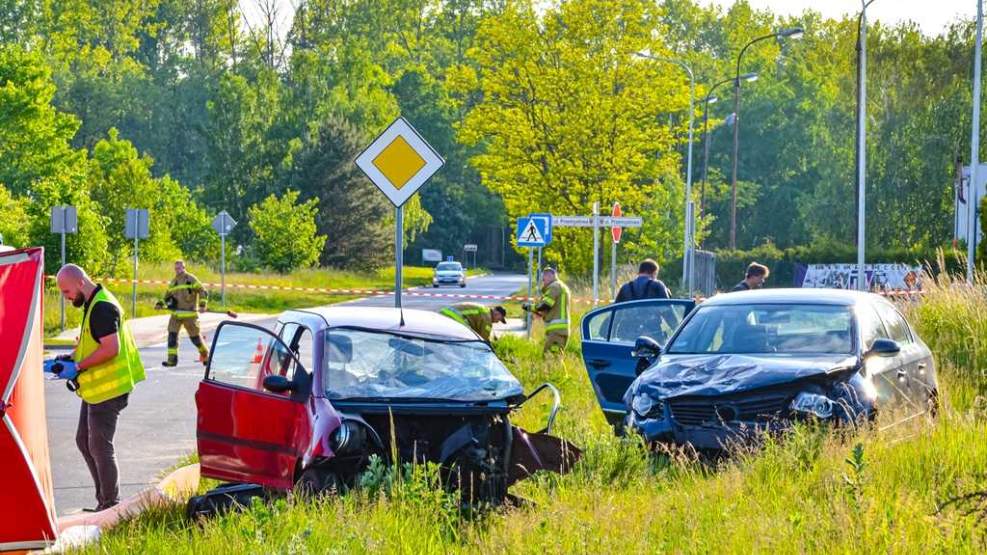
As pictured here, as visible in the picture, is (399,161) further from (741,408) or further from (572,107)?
(572,107)

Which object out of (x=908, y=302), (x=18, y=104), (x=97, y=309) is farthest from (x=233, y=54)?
(x=97, y=309)

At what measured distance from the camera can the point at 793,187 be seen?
96.4 m

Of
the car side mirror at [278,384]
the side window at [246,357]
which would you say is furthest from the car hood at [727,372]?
the car side mirror at [278,384]

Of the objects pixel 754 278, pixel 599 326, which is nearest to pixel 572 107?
pixel 754 278

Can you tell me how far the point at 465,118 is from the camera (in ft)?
137

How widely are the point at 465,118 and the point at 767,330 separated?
3118cm

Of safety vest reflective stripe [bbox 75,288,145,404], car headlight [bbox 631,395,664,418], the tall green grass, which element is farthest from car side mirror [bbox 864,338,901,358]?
safety vest reflective stripe [bbox 75,288,145,404]

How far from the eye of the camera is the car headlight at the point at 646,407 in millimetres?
10070

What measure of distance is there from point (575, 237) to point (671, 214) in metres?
17.4

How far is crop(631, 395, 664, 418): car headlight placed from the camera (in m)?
10.1

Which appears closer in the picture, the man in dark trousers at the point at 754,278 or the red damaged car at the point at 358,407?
the red damaged car at the point at 358,407

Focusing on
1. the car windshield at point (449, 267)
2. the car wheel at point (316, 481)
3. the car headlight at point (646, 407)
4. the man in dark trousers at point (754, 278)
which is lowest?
the car windshield at point (449, 267)

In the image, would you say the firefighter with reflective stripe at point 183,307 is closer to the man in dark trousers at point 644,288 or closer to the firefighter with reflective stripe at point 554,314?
the firefighter with reflective stripe at point 554,314

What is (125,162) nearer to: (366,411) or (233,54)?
(233,54)
